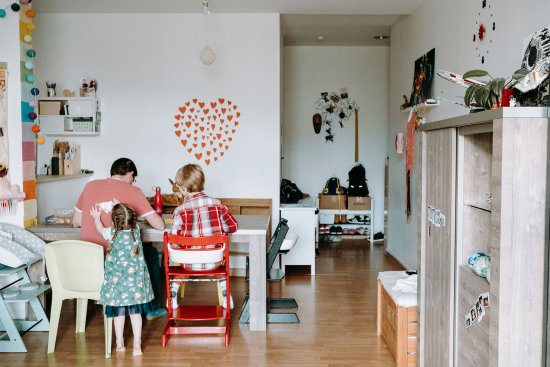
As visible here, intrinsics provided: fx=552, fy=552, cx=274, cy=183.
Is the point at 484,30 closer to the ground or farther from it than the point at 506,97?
farther from it

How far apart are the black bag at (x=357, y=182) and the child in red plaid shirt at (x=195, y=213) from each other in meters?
4.54

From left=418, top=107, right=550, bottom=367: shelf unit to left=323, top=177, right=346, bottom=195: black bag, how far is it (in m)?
5.06

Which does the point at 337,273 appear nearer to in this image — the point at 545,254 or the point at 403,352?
the point at 403,352

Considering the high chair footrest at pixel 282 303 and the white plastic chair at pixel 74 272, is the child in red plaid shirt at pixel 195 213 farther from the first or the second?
the high chair footrest at pixel 282 303

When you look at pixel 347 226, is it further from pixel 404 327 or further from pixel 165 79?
pixel 404 327

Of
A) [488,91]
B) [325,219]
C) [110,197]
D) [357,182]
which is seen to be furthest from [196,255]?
[325,219]

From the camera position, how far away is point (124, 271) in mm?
3430

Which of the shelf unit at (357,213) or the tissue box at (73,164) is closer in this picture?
the tissue box at (73,164)

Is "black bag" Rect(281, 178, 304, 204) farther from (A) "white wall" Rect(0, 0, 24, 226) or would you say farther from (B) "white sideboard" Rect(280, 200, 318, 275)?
(A) "white wall" Rect(0, 0, 24, 226)

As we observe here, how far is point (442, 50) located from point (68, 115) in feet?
12.1

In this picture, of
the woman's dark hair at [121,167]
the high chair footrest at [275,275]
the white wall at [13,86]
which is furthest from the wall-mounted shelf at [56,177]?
the high chair footrest at [275,275]

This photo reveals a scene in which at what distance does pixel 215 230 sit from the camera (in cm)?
377

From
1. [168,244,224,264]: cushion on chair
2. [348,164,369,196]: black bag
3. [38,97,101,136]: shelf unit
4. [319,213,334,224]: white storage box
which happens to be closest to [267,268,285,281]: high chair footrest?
[168,244,224,264]: cushion on chair

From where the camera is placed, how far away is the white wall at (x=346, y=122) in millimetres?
8234
